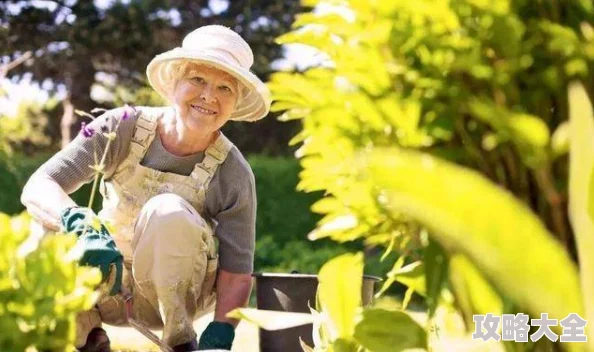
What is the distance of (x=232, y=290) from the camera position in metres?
3.27

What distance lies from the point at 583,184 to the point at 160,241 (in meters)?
2.28

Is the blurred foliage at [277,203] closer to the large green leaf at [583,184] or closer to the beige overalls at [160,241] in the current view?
the beige overalls at [160,241]

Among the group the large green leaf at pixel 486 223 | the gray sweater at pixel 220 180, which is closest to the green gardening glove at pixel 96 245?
the gray sweater at pixel 220 180

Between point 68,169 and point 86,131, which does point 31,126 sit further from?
point 86,131

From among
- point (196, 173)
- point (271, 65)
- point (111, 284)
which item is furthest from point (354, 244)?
point (111, 284)

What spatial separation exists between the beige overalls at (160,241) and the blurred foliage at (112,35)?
10653mm

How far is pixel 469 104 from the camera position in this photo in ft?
3.85

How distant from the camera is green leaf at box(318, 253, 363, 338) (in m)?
1.45

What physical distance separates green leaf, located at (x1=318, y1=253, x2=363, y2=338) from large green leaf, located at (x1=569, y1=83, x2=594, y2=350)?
2.05ft

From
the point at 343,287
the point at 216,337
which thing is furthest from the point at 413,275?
the point at 216,337

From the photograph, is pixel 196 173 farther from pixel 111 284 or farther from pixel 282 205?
pixel 282 205

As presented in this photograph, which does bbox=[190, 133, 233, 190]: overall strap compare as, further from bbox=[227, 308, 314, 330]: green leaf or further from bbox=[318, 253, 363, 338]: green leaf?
bbox=[318, 253, 363, 338]: green leaf

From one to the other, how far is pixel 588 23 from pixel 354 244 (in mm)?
10257

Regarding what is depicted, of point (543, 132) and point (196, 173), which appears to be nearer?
point (543, 132)
